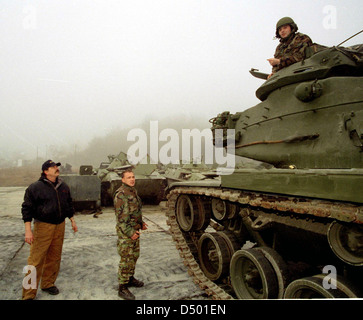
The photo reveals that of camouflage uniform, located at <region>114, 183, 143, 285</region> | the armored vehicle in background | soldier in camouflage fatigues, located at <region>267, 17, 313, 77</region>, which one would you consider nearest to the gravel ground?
camouflage uniform, located at <region>114, 183, 143, 285</region>

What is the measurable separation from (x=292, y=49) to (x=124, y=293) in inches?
166

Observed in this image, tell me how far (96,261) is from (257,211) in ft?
11.4

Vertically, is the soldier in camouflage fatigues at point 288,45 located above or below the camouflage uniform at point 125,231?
above

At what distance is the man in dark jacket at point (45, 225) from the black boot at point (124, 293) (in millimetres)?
973

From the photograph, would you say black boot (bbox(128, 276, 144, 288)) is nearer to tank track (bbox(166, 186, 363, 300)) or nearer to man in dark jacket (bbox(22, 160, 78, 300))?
tank track (bbox(166, 186, 363, 300))

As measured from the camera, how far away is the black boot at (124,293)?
3.70 metres

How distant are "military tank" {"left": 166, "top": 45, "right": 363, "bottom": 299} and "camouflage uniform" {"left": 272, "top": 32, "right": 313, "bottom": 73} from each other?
0.45 feet

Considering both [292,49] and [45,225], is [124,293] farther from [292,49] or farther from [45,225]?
[292,49]

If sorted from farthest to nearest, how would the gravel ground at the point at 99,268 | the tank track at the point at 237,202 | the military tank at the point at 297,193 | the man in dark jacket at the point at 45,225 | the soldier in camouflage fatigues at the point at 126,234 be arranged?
1. the gravel ground at the point at 99,268
2. the soldier in camouflage fatigues at the point at 126,234
3. the man in dark jacket at the point at 45,225
4. the military tank at the point at 297,193
5. the tank track at the point at 237,202

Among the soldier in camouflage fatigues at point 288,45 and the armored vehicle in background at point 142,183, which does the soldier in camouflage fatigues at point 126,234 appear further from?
the armored vehicle in background at point 142,183

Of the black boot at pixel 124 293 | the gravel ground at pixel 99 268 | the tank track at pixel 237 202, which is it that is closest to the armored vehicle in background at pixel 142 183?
the gravel ground at pixel 99 268

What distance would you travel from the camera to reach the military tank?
2.24 meters

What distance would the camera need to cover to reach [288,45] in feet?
12.9
